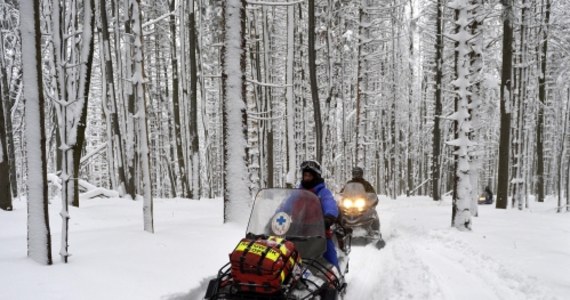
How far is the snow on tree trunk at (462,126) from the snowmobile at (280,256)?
6313mm

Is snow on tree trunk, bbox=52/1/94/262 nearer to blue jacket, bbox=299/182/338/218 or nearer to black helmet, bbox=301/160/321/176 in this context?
black helmet, bbox=301/160/321/176

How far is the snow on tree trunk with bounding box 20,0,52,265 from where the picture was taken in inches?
185

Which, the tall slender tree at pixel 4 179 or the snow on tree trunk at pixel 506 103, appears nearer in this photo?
the tall slender tree at pixel 4 179

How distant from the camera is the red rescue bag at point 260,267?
3.53 metres

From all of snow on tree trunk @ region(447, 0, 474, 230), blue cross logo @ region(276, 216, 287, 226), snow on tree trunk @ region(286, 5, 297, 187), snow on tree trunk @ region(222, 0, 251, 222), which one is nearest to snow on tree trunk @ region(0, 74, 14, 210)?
snow on tree trunk @ region(222, 0, 251, 222)

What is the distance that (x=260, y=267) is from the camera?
3514 mm

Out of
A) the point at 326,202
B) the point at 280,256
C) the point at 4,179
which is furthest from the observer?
the point at 4,179

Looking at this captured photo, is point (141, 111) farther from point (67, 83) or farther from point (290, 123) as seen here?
point (290, 123)

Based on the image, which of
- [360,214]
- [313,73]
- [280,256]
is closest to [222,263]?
[280,256]

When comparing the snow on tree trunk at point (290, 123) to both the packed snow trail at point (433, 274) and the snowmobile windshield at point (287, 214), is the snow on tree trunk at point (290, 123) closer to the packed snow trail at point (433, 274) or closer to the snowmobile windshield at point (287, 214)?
the packed snow trail at point (433, 274)

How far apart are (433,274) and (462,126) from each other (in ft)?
16.7

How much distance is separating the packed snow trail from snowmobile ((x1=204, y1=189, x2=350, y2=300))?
51.5 inches

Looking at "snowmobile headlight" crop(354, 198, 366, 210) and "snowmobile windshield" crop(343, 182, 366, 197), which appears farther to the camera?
"snowmobile windshield" crop(343, 182, 366, 197)

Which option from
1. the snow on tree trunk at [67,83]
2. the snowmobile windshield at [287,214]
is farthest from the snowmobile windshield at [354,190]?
the snow on tree trunk at [67,83]
